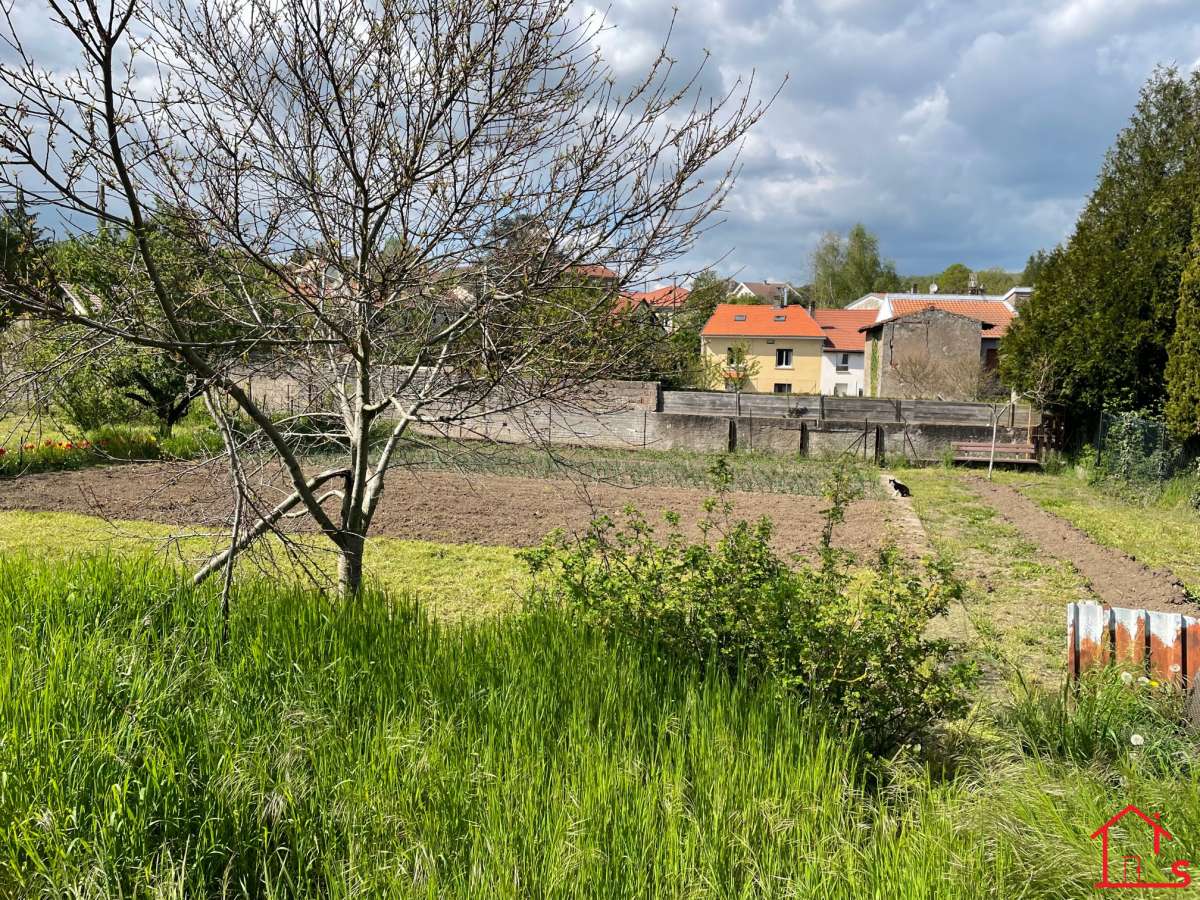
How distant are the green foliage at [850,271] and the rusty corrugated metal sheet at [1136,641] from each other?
68746 mm

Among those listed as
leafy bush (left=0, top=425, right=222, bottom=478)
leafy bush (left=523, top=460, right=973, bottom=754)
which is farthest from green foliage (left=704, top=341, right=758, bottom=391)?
leafy bush (left=523, top=460, right=973, bottom=754)

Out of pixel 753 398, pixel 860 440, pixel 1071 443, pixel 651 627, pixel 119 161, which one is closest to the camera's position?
pixel 119 161

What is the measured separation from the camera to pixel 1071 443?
17.6 meters

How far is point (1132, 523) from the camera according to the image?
1112cm

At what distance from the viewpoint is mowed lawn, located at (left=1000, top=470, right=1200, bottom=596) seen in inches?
350

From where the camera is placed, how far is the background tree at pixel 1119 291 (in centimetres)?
1466

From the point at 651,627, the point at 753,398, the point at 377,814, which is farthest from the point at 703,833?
the point at 753,398

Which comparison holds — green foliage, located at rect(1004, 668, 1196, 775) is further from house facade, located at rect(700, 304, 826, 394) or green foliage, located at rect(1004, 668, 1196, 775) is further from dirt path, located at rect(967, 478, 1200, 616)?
house facade, located at rect(700, 304, 826, 394)

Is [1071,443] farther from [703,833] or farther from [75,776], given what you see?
[75,776]

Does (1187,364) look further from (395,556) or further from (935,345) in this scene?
(935,345)

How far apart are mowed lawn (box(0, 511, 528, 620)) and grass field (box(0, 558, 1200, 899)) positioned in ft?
9.28

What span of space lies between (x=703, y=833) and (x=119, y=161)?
10.1 feet

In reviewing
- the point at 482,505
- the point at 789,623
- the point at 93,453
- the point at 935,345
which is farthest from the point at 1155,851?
the point at 935,345

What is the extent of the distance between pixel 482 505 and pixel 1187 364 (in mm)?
11248
